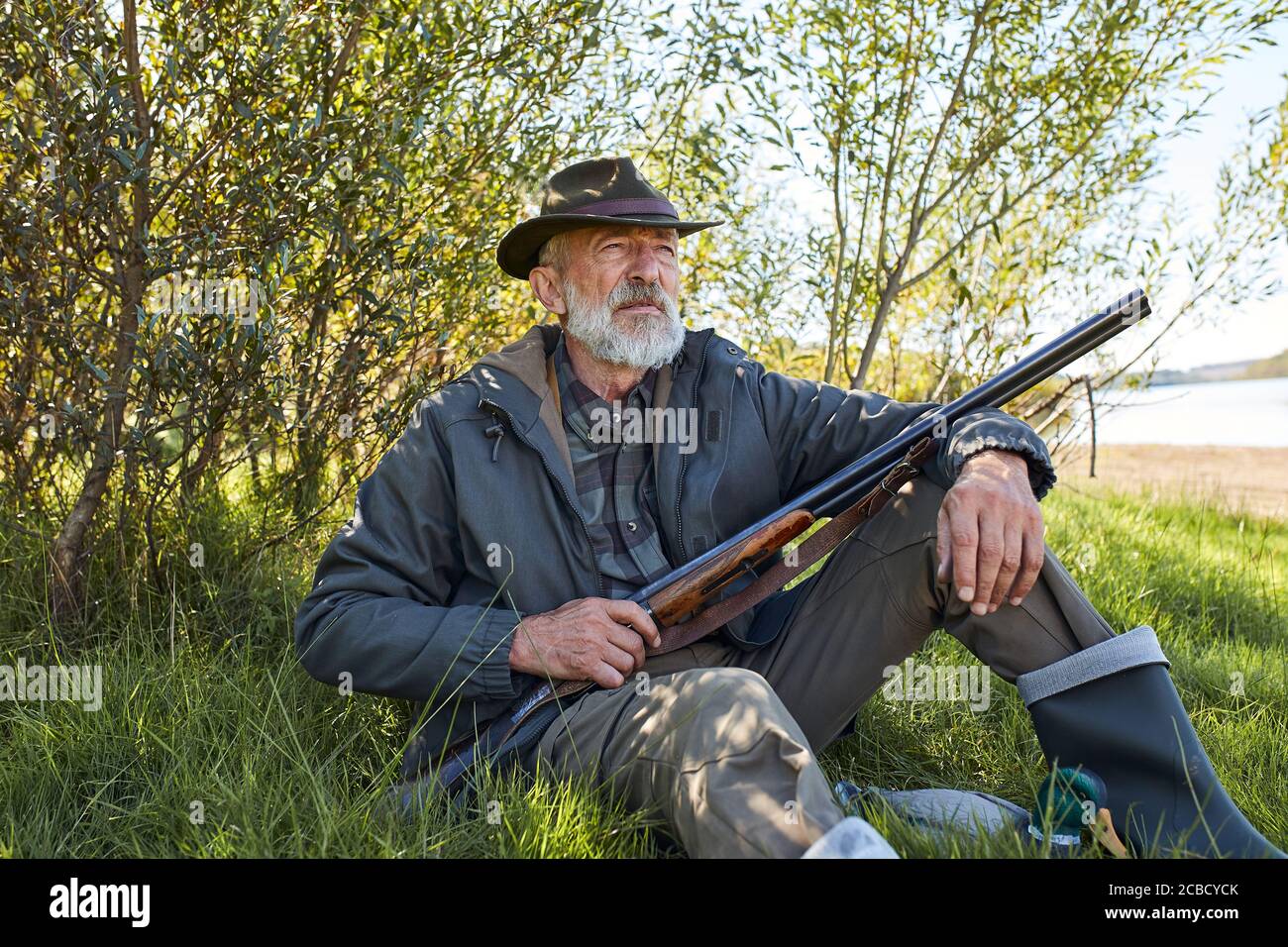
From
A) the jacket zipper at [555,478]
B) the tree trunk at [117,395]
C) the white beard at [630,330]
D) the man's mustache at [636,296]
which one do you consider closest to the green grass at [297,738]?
the tree trunk at [117,395]

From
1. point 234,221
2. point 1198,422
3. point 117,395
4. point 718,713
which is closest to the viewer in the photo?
point 718,713

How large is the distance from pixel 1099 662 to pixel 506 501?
164cm

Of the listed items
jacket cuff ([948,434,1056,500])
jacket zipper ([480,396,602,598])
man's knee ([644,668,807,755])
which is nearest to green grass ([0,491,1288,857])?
man's knee ([644,668,807,755])

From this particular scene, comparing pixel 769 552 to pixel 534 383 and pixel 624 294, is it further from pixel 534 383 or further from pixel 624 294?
pixel 624 294

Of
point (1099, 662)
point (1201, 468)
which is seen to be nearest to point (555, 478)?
point (1099, 662)

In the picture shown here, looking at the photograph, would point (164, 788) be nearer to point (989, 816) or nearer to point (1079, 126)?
point (989, 816)

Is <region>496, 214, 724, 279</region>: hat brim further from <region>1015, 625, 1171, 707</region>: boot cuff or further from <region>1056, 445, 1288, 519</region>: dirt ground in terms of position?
<region>1056, 445, 1288, 519</region>: dirt ground

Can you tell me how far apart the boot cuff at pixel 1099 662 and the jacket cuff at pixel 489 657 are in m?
1.35

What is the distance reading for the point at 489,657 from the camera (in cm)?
287

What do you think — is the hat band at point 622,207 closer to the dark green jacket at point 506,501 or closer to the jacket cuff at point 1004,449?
the dark green jacket at point 506,501

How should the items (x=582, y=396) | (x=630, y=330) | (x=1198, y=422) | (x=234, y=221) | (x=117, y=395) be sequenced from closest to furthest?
(x=630, y=330), (x=582, y=396), (x=117, y=395), (x=234, y=221), (x=1198, y=422)

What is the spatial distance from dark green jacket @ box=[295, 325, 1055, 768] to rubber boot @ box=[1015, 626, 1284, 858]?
52 centimetres

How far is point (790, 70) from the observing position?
523cm
